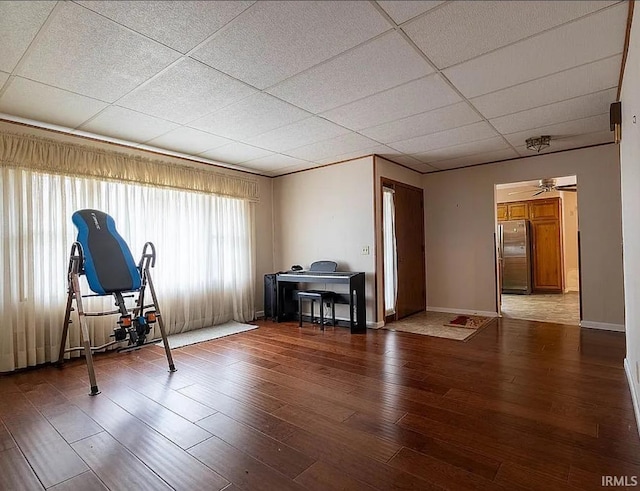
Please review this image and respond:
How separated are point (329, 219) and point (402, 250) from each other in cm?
130

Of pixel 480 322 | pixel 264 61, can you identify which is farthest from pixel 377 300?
pixel 264 61

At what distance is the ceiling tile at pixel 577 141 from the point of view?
4.16 m

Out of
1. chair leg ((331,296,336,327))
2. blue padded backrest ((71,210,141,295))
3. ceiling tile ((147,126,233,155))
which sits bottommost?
chair leg ((331,296,336,327))

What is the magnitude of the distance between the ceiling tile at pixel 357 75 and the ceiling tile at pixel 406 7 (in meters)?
0.17

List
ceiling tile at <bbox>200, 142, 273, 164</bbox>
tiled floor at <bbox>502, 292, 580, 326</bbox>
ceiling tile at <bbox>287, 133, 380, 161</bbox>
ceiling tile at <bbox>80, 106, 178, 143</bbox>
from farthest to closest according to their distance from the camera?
tiled floor at <bbox>502, 292, 580, 326</bbox>, ceiling tile at <bbox>200, 142, 273, 164</bbox>, ceiling tile at <bbox>287, 133, 380, 161</bbox>, ceiling tile at <bbox>80, 106, 178, 143</bbox>

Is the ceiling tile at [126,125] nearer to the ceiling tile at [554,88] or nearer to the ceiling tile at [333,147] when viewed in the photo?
the ceiling tile at [333,147]

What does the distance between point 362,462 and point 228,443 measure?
30.8 inches

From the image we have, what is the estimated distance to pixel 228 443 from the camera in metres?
2.00

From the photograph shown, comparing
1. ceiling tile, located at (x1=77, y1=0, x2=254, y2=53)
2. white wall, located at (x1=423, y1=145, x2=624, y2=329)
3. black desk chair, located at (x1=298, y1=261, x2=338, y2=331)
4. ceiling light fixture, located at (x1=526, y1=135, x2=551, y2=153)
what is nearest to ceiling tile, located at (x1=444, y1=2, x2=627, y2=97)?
ceiling tile, located at (x1=77, y1=0, x2=254, y2=53)

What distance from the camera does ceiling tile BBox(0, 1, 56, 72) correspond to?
1.79 meters

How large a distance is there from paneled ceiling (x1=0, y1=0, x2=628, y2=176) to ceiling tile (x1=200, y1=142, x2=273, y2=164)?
26 cm

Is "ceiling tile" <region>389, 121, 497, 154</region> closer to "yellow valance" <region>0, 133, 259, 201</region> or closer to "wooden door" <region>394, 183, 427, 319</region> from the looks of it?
"wooden door" <region>394, 183, 427, 319</region>

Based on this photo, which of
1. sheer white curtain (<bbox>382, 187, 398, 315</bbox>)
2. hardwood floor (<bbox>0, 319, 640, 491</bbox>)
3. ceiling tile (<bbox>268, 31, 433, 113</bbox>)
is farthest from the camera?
sheer white curtain (<bbox>382, 187, 398, 315</bbox>)

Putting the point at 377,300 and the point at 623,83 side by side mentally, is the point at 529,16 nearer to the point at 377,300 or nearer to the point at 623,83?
the point at 623,83
